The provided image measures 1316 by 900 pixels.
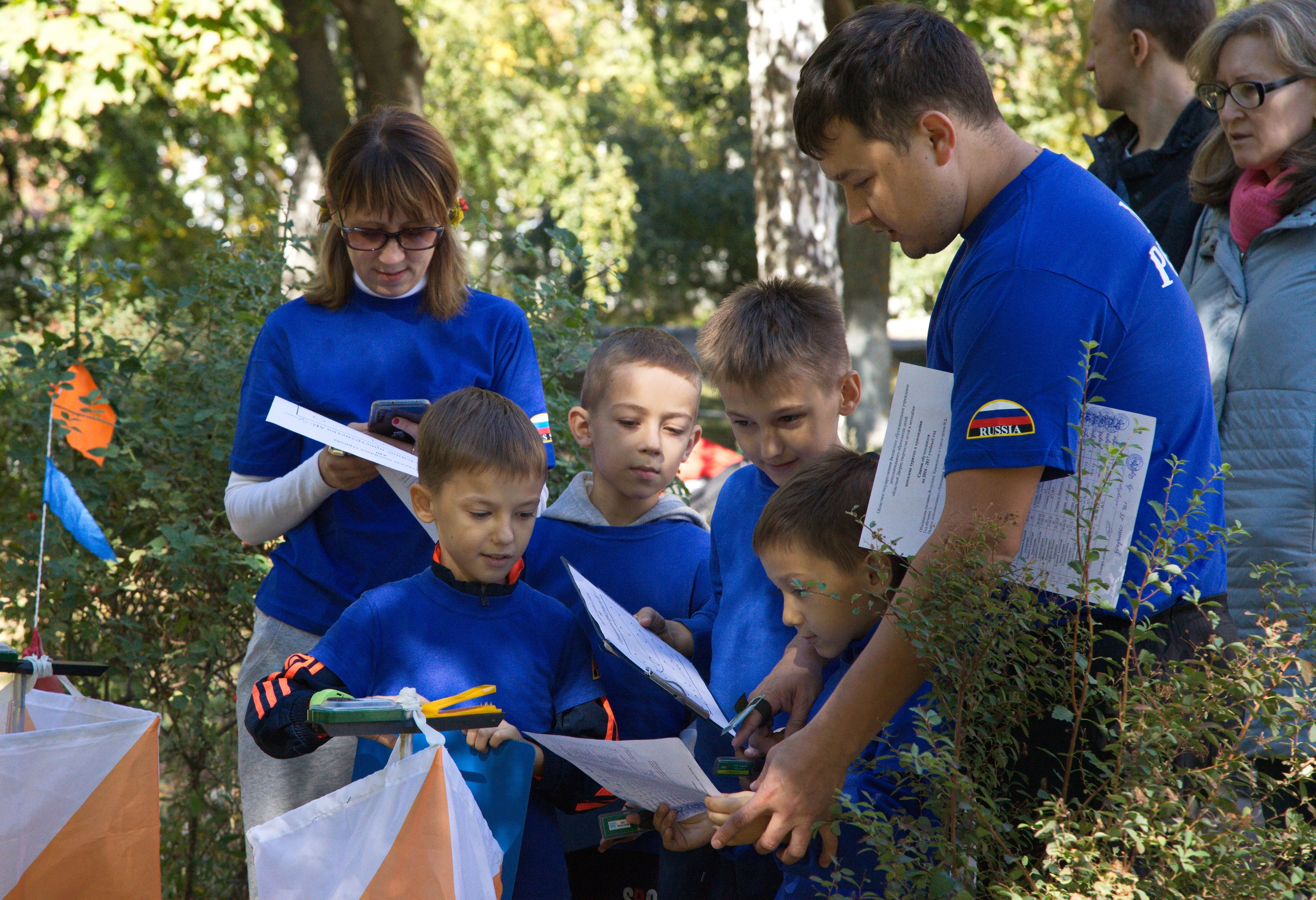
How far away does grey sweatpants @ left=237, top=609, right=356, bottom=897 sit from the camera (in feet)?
8.57

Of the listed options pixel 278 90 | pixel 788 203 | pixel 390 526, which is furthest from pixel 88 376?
pixel 278 90

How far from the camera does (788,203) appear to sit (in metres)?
6.98

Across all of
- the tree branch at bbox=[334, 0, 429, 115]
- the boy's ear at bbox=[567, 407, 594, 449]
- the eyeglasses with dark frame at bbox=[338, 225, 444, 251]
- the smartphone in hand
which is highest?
the tree branch at bbox=[334, 0, 429, 115]

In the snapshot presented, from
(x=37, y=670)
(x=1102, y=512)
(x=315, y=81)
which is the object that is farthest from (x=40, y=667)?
(x=315, y=81)

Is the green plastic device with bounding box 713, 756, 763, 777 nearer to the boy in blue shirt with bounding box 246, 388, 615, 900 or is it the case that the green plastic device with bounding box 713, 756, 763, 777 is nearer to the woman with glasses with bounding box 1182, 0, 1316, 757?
the boy in blue shirt with bounding box 246, 388, 615, 900

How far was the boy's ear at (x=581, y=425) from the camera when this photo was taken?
9.85ft

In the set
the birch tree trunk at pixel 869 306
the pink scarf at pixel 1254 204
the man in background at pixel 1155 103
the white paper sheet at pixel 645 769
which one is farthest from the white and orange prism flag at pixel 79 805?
the birch tree trunk at pixel 869 306

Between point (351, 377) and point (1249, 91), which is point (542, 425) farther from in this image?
point (1249, 91)

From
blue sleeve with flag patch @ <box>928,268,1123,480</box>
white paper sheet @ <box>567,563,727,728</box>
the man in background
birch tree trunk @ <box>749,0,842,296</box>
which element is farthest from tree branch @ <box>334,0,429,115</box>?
blue sleeve with flag patch @ <box>928,268,1123,480</box>

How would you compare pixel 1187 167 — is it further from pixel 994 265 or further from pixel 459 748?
pixel 459 748

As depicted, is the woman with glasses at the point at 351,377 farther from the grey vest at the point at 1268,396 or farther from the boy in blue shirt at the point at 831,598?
the grey vest at the point at 1268,396

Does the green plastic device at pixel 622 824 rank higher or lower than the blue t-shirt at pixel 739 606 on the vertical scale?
lower

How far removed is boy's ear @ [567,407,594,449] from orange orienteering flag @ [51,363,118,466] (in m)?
1.70

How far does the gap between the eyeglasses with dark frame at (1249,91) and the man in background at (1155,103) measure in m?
0.62
